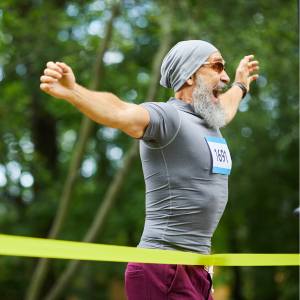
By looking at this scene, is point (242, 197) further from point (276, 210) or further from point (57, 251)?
point (57, 251)

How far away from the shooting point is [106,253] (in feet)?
5.07

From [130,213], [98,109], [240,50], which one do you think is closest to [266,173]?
[130,213]

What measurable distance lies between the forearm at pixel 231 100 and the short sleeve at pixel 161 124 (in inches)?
30.2

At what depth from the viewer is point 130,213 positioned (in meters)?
11.1

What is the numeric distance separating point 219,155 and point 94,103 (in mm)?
711

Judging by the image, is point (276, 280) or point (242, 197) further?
point (276, 280)

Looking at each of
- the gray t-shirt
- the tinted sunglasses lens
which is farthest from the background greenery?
the gray t-shirt

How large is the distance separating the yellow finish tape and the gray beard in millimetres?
651

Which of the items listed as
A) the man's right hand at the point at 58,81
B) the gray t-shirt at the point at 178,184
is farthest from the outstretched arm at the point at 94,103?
the gray t-shirt at the point at 178,184

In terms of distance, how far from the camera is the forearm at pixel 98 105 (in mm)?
1547

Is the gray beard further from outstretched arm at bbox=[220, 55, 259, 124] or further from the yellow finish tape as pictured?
the yellow finish tape

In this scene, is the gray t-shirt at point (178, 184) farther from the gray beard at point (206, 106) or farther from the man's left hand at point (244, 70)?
the man's left hand at point (244, 70)

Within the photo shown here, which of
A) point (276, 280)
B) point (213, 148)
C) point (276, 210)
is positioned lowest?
point (276, 280)

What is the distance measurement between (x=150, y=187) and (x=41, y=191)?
31.0ft
